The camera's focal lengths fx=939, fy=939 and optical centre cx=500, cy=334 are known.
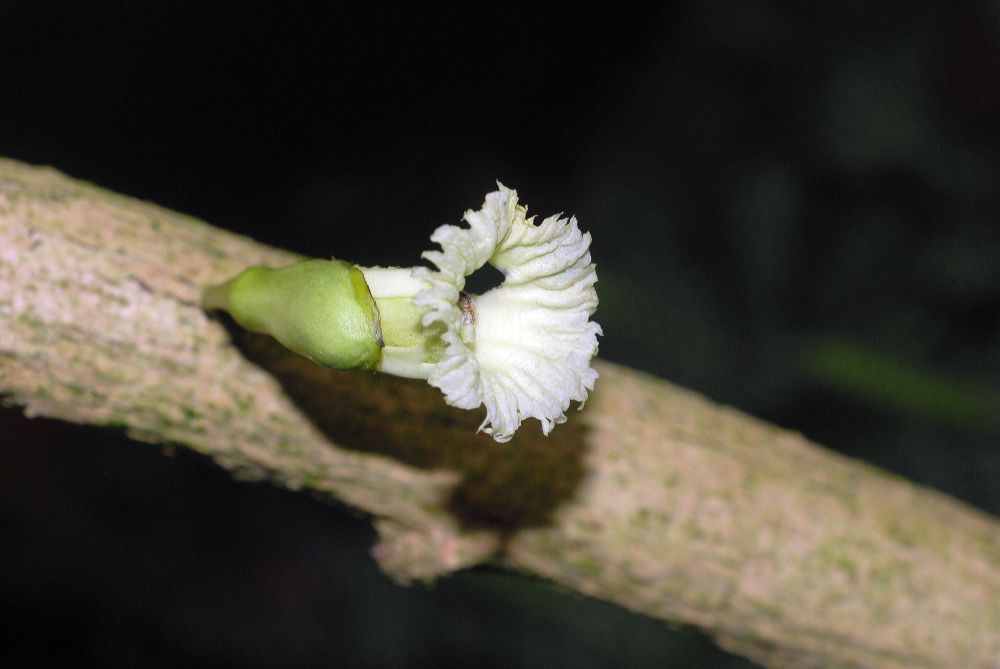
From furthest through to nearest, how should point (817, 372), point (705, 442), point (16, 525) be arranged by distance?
1. point (16, 525)
2. point (817, 372)
3. point (705, 442)

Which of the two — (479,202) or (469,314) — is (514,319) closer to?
(469,314)

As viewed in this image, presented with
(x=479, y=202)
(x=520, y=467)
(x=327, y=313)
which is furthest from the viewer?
(x=479, y=202)

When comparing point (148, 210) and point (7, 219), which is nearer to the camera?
point (7, 219)

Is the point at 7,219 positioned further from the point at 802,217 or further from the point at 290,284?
the point at 802,217

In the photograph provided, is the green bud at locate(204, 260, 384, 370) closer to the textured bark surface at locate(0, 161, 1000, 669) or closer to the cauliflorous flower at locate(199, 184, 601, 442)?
the cauliflorous flower at locate(199, 184, 601, 442)

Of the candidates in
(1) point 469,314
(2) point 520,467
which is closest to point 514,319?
(1) point 469,314

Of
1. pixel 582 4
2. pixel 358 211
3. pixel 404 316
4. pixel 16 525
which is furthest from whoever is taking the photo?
pixel 582 4

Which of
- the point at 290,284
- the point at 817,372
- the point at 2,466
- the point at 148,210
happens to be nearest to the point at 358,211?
the point at 2,466
